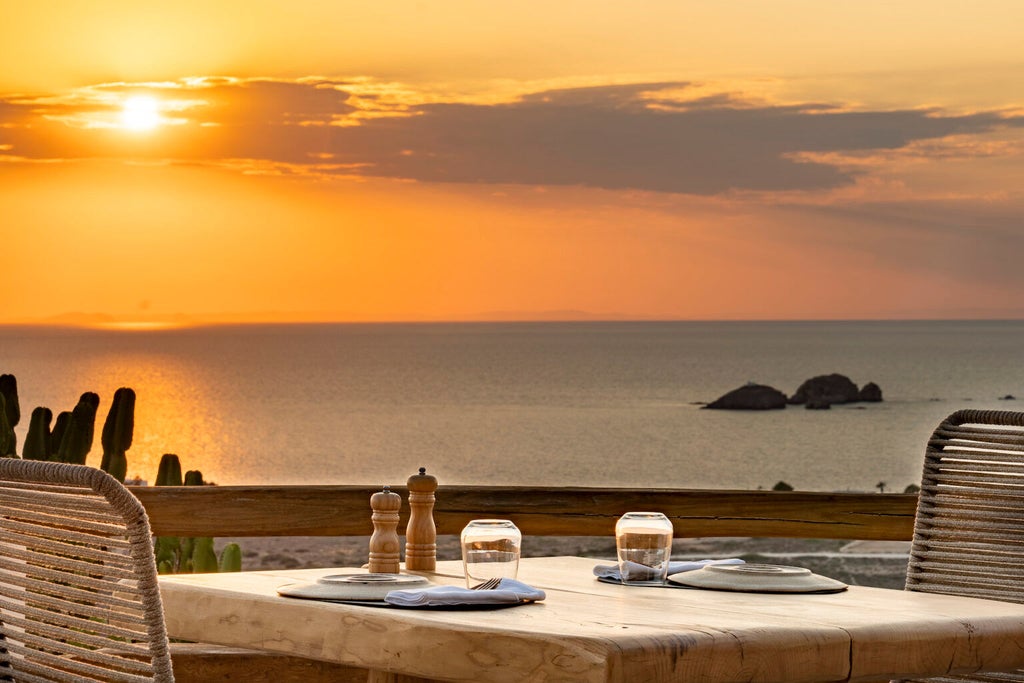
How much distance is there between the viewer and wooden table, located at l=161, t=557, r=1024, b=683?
76.5 inches

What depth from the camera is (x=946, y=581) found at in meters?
3.16

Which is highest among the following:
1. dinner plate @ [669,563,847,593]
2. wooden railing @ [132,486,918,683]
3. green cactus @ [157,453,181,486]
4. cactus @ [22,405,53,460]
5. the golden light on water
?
the golden light on water

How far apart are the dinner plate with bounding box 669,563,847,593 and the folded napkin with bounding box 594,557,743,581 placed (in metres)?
0.06

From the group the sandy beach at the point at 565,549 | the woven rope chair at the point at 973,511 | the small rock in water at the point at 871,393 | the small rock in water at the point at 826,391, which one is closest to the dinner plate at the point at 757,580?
the woven rope chair at the point at 973,511

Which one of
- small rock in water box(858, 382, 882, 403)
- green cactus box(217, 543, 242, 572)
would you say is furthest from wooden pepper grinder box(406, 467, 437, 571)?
small rock in water box(858, 382, 882, 403)

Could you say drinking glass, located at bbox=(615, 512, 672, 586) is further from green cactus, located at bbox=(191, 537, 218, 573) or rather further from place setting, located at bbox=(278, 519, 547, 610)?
green cactus, located at bbox=(191, 537, 218, 573)

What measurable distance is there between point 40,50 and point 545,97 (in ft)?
94.9

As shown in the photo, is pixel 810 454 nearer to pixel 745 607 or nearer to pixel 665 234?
pixel 665 234

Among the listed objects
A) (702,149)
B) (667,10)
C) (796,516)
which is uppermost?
(702,149)

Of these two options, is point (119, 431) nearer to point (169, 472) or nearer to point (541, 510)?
point (169, 472)

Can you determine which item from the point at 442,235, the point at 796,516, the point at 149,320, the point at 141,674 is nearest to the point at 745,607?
the point at 141,674

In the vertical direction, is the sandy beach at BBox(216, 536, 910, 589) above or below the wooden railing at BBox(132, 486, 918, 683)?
below

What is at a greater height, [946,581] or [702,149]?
[702,149]

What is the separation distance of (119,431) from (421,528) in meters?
2.72
